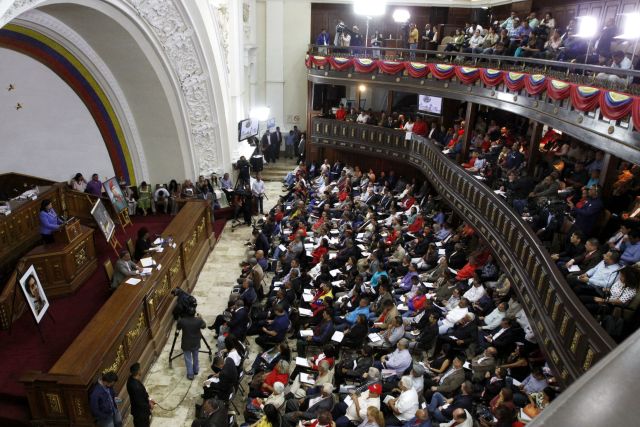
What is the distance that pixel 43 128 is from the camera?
14.7 m

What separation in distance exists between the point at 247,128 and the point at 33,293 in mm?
12162

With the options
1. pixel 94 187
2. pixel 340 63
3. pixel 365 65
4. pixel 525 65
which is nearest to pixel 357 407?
pixel 525 65

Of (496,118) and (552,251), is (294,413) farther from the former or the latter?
(496,118)

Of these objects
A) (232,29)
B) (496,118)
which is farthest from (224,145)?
(496,118)

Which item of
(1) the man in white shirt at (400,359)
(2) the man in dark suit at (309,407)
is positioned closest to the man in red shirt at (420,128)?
(1) the man in white shirt at (400,359)

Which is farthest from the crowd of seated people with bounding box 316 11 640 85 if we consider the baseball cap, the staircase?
the baseball cap

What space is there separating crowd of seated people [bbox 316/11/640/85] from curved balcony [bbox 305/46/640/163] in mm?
351

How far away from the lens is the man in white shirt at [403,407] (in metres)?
7.46

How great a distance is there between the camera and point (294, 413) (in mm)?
7379

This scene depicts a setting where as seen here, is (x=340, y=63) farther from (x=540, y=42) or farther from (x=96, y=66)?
(x=96, y=66)

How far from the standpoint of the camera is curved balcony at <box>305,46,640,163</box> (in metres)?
8.15

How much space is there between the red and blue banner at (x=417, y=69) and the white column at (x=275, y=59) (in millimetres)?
7806

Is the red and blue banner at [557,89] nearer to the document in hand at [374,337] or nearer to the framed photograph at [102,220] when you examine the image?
the document in hand at [374,337]

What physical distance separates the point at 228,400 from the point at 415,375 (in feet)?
9.85
